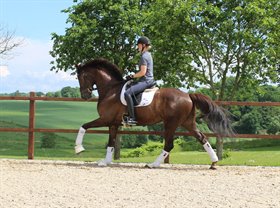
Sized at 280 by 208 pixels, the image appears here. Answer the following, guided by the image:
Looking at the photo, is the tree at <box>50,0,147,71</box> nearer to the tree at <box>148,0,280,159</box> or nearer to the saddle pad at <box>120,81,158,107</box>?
the tree at <box>148,0,280,159</box>

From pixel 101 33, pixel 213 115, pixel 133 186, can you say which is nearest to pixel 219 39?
pixel 101 33

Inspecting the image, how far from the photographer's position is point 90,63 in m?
10.7

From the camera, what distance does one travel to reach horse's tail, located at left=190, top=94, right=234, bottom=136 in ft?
34.1

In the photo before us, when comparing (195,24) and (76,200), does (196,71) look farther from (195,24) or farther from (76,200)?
(76,200)

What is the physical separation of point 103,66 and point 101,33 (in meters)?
14.5

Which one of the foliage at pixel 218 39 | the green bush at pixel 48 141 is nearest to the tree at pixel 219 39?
the foliage at pixel 218 39

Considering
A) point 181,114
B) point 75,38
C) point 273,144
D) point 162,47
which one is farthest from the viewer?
point 273,144

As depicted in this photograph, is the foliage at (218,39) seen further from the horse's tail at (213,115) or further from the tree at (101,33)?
the horse's tail at (213,115)

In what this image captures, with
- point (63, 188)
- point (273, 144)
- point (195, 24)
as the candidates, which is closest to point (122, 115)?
point (63, 188)

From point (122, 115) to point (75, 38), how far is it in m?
→ 15.1

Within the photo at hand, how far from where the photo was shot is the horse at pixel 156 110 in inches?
404

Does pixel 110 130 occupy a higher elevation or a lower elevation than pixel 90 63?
lower

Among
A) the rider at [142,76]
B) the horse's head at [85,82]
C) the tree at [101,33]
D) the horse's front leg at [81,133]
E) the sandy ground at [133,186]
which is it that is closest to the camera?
the sandy ground at [133,186]

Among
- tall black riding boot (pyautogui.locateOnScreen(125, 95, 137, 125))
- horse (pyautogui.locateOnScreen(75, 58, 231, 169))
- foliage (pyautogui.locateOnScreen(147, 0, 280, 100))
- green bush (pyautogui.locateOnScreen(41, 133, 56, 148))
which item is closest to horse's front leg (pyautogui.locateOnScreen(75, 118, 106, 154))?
horse (pyautogui.locateOnScreen(75, 58, 231, 169))
